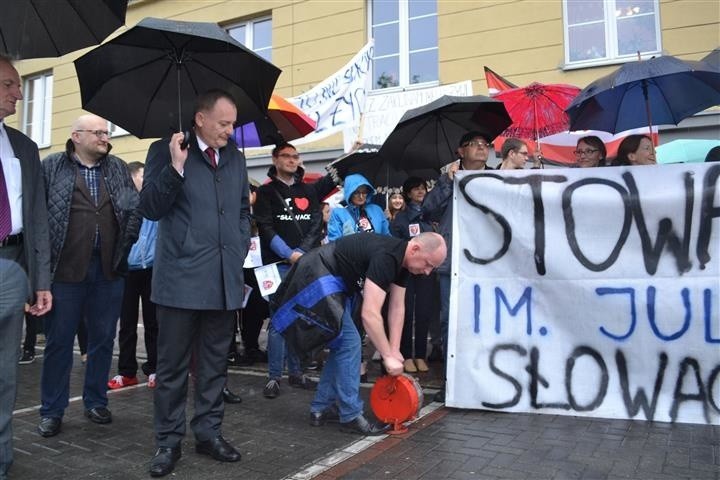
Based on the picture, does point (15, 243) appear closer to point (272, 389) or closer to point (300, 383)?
point (272, 389)

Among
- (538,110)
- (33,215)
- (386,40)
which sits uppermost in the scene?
(386,40)

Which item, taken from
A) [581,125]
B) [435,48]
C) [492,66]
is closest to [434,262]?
[581,125]

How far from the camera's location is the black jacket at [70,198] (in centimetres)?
370

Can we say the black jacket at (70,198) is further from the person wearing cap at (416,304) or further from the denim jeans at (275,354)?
the person wearing cap at (416,304)

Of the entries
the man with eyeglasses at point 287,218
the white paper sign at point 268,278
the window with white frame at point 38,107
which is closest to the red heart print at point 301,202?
the man with eyeglasses at point 287,218

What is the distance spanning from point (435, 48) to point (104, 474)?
871 centimetres

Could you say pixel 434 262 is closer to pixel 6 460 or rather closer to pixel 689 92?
pixel 6 460

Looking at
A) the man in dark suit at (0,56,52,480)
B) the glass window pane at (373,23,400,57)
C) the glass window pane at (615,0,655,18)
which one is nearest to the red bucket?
the man in dark suit at (0,56,52,480)

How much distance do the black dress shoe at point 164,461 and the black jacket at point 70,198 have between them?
4.46 feet

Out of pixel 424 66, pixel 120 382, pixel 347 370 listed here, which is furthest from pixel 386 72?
pixel 347 370

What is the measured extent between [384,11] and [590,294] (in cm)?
801

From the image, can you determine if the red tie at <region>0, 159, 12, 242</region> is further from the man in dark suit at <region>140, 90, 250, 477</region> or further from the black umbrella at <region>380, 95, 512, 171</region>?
the black umbrella at <region>380, 95, 512, 171</region>

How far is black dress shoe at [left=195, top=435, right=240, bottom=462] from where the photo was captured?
3252mm

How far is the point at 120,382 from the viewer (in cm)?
509
